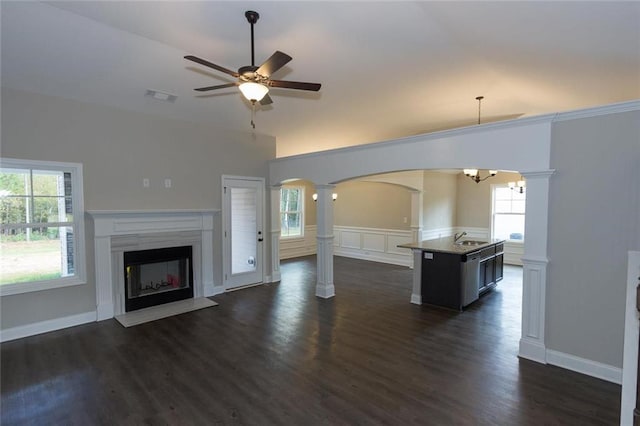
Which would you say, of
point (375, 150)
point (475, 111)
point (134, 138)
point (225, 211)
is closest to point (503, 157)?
point (375, 150)

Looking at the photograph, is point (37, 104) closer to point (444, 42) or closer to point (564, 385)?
point (444, 42)

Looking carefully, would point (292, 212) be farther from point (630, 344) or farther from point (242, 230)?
point (630, 344)

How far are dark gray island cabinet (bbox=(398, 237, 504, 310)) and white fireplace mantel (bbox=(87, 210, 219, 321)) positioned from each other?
11.8 ft

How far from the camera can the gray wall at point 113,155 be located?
3.85m

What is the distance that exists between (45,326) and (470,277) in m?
6.06

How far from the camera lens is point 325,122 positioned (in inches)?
240

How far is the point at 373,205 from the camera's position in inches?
355

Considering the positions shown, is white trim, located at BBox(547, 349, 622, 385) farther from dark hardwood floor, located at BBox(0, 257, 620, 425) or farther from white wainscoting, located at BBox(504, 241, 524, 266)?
white wainscoting, located at BBox(504, 241, 524, 266)

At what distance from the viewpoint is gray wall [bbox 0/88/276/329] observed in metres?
3.85

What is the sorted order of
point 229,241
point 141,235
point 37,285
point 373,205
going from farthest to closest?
point 373,205 → point 229,241 → point 141,235 → point 37,285

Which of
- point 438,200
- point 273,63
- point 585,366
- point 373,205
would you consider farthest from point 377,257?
point 273,63

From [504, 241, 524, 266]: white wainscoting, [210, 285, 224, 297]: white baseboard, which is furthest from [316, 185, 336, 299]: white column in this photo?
[504, 241, 524, 266]: white wainscoting

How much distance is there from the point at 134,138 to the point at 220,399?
3.94 meters

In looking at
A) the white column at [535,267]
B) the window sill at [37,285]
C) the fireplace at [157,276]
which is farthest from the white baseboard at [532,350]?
the window sill at [37,285]
